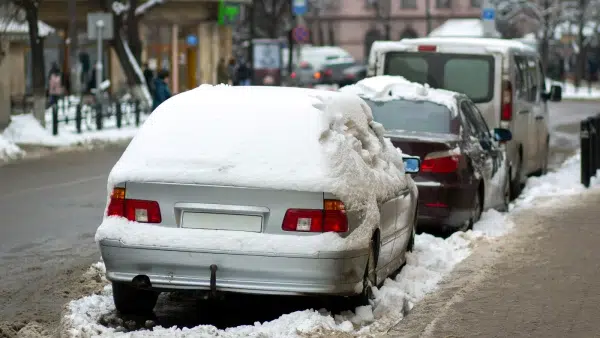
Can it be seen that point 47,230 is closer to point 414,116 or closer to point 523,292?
point 414,116

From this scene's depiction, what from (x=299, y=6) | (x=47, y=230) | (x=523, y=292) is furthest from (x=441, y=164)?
(x=299, y=6)

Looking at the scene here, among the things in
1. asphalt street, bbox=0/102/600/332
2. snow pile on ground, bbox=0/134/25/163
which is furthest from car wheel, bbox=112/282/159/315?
snow pile on ground, bbox=0/134/25/163

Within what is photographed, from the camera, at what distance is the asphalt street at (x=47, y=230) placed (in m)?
9.60

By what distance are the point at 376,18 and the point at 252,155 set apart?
105087 millimetres

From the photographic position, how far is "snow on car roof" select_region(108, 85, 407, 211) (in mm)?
8180

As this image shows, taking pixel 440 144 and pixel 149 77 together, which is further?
pixel 149 77

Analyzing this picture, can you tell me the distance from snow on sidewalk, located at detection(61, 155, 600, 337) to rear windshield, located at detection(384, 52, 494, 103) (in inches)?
170

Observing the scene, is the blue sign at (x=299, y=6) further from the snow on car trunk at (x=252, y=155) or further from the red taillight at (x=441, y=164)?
the snow on car trunk at (x=252, y=155)

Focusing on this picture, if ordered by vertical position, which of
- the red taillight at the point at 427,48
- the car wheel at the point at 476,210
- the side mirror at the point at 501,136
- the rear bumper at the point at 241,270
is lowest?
the car wheel at the point at 476,210

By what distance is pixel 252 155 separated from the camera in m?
8.34

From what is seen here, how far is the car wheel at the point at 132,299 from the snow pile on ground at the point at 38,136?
751 inches

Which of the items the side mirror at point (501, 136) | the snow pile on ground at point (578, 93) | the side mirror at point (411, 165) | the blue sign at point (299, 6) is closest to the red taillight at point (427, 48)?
the side mirror at point (501, 136)

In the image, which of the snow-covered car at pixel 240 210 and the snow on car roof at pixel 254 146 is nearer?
the snow-covered car at pixel 240 210

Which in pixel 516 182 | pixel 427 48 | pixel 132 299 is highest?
pixel 427 48
